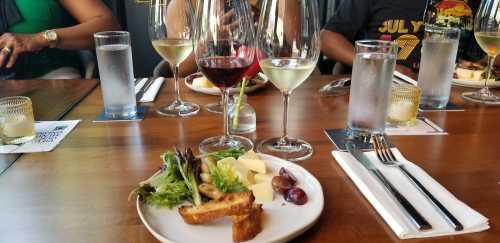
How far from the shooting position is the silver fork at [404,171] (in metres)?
0.55

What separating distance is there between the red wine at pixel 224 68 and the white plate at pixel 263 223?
0.85 ft

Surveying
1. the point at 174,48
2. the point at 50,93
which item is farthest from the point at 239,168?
the point at 50,93

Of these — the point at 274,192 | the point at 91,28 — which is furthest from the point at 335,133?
the point at 91,28

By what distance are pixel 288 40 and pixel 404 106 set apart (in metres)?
0.35

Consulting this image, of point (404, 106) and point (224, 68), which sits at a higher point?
point (224, 68)

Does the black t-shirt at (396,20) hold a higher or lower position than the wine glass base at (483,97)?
higher

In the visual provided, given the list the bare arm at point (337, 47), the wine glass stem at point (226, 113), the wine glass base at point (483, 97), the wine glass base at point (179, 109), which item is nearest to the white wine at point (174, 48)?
the wine glass base at point (179, 109)

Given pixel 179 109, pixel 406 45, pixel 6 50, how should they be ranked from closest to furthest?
1. pixel 179 109
2. pixel 6 50
3. pixel 406 45

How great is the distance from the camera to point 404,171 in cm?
69

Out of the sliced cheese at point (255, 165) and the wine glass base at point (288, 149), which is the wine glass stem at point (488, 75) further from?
the sliced cheese at point (255, 165)

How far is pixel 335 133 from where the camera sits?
88 cm

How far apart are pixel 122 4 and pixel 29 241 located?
9.43ft

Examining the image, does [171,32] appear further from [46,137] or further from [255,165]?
[255,165]

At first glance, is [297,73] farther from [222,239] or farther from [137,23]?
[137,23]
